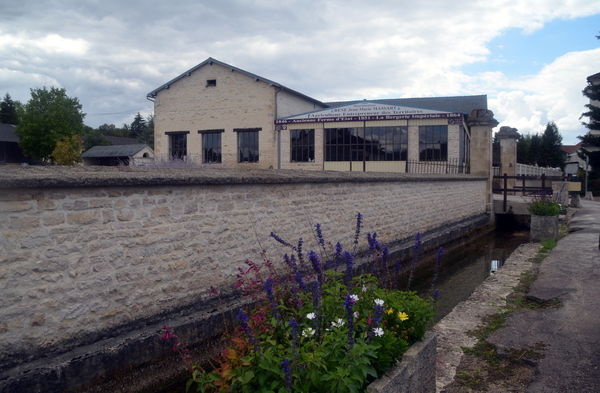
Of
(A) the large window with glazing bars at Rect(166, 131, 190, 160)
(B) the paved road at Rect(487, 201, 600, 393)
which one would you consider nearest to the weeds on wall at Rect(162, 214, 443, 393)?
(B) the paved road at Rect(487, 201, 600, 393)

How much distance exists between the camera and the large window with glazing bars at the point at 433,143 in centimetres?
2295

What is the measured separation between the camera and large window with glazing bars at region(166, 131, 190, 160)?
2873 cm

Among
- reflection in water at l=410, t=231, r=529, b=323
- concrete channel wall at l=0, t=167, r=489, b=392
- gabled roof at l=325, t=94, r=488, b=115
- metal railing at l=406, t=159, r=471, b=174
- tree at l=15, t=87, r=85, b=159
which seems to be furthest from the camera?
tree at l=15, t=87, r=85, b=159

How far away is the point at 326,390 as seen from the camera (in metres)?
→ 2.48

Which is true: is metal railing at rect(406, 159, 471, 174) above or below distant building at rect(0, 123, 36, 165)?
below

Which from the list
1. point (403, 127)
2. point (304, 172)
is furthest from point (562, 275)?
point (403, 127)

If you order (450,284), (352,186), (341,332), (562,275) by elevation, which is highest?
(352,186)

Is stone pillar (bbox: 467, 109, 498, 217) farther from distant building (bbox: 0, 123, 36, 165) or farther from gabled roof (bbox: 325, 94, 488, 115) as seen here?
distant building (bbox: 0, 123, 36, 165)

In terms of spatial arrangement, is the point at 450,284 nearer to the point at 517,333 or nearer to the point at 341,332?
the point at 517,333

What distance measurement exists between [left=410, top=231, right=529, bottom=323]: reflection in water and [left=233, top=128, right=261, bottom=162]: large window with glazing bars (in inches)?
568

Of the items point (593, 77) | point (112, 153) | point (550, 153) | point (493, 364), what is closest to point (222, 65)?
point (112, 153)

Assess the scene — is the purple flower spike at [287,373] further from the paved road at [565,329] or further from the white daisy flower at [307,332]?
the paved road at [565,329]

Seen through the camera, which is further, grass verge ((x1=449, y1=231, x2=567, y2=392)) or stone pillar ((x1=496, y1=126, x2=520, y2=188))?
stone pillar ((x1=496, y1=126, x2=520, y2=188))

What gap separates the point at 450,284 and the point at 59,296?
7773 mm
